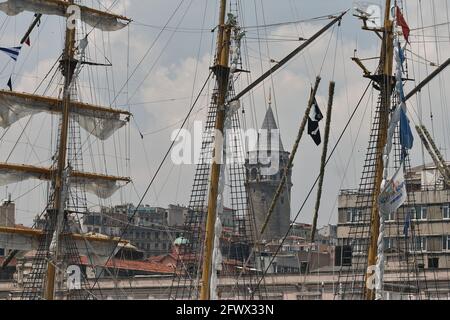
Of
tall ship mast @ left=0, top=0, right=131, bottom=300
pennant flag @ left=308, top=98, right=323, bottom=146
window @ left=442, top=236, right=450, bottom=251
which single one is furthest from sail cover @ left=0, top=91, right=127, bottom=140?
window @ left=442, top=236, right=450, bottom=251

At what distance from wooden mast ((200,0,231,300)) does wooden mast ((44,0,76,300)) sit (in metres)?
15.9

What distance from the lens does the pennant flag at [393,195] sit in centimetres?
5384

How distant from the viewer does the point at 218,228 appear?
56.1 metres

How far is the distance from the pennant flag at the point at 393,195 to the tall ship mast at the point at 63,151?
2253cm

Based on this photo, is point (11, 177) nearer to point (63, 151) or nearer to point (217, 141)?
point (63, 151)

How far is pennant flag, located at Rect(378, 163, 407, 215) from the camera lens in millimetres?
53844

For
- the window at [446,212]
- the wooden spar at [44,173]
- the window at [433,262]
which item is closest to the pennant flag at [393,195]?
the wooden spar at [44,173]

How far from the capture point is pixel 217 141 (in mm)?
57969

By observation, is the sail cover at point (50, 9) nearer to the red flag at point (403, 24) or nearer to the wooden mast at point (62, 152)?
the wooden mast at point (62, 152)

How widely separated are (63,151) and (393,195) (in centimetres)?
2627

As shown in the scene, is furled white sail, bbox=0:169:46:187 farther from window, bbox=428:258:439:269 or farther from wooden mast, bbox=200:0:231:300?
window, bbox=428:258:439:269

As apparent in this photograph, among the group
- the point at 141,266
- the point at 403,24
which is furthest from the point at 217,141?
the point at 141,266
